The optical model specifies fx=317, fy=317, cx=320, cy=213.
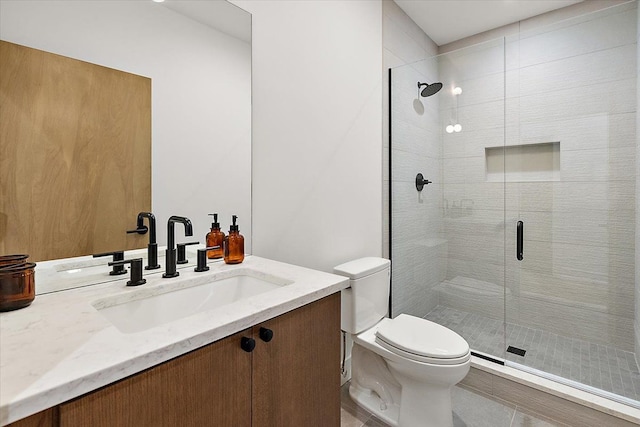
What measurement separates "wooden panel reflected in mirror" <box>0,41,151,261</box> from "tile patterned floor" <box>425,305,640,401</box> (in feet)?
7.12

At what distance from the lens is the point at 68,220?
99cm

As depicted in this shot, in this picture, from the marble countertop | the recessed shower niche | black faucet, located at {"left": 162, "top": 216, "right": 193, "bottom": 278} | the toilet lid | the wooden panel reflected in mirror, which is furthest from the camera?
the recessed shower niche

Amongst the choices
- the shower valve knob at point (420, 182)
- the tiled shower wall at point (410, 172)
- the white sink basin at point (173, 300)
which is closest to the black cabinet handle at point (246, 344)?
the white sink basin at point (173, 300)

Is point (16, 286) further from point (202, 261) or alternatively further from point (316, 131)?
point (316, 131)

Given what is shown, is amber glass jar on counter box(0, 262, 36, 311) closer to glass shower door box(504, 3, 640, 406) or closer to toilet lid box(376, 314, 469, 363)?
toilet lid box(376, 314, 469, 363)

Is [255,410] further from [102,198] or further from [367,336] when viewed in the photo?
[367,336]

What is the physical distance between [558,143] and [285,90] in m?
1.88

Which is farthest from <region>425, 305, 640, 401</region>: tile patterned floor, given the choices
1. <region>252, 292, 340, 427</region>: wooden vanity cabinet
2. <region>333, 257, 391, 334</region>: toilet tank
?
<region>252, 292, 340, 427</region>: wooden vanity cabinet

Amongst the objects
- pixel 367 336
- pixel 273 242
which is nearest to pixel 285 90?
pixel 273 242

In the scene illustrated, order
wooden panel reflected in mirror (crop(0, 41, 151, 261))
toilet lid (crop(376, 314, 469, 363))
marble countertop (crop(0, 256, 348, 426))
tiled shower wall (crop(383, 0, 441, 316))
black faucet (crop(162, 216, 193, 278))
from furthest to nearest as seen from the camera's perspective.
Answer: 1. tiled shower wall (crop(383, 0, 441, 316))
2. toilet lid (crop(376, 314, 469, 363))
3. black faucet (crop(162, 216, 193, 278))
4. wooden panel reflected in mirror (crop(0, 41, 151, 261))
5. marble countertop (crop(0, 256, 348, 426))

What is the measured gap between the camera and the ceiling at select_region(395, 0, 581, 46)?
2350mm

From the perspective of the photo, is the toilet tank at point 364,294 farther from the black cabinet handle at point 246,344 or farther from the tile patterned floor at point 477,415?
the black cabinet handle at point 246,344

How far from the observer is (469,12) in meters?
2.46

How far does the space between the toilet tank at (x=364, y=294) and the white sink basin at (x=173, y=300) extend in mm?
619
